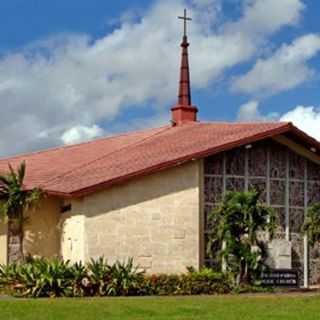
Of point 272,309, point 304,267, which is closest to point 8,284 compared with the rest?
point 272,309

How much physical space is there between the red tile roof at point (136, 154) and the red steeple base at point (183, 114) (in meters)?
0.71

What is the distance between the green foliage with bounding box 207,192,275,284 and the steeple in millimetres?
7107

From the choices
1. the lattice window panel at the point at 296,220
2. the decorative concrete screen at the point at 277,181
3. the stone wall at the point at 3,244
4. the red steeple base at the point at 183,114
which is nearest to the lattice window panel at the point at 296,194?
the decorative concrete screen at the point at 277,181

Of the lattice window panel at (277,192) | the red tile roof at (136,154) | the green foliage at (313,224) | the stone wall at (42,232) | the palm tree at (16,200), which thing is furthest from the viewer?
the lattice window panel at (277,192)

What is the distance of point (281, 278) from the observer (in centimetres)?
2370

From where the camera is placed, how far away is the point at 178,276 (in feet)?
69.5

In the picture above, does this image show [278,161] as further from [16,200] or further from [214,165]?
[16,200]

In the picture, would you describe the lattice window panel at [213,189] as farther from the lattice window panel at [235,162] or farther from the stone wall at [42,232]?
the stone wall at [42,232]

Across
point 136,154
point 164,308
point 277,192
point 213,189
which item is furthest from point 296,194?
point 164,308

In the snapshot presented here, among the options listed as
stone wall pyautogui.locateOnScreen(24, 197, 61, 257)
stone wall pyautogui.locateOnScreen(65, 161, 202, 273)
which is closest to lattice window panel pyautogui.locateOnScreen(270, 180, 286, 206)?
stone wall pyautogui.locateOnScreen(65, 161, 202, 273)

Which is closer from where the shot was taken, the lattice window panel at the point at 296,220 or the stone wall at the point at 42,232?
the stone wall at the point at 42,232

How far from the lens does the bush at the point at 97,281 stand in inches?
758

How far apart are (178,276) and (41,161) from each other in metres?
8.37

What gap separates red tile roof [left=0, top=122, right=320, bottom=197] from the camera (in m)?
21.5
